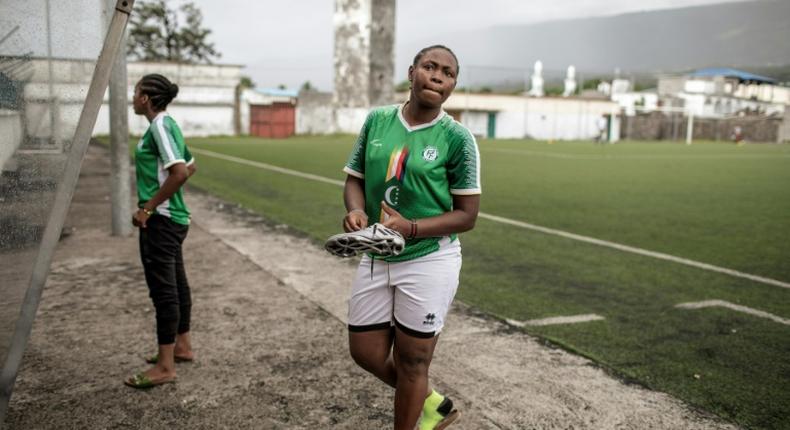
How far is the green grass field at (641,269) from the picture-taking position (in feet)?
14.5

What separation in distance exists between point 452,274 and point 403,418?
0.64m

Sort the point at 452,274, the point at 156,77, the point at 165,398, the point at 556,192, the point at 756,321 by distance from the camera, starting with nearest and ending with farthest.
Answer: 1. the point at 452,274
2. the point at 165,398
3. the point at 156,77
4. the point at 756,321
5. the point at 556,192

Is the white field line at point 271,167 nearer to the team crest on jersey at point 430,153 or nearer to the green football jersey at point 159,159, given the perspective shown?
the green football jersey at point 159,159

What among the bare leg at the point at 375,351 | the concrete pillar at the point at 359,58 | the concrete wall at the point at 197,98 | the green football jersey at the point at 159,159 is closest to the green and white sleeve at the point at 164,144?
the green football jersey at the point at 159,159

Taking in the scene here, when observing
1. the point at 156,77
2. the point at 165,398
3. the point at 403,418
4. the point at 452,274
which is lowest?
the point at 165,398

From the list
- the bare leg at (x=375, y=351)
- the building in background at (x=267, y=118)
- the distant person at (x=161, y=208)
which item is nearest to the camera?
the bare leg at (x=375, y=351)

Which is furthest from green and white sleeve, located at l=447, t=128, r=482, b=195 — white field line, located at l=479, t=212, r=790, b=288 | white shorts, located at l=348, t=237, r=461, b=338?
white field line, located at l=479, t=212, r=790, b=288

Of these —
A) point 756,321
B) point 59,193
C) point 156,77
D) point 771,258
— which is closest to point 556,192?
point 771,258

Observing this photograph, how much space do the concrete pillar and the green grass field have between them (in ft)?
98.0

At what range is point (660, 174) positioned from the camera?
20297 millimetres

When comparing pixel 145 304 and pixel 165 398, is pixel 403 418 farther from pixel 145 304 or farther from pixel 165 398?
pixel 145 304

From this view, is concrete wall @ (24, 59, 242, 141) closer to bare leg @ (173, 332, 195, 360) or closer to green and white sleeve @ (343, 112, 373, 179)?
bare leg @ (173, 332, 195, 360)

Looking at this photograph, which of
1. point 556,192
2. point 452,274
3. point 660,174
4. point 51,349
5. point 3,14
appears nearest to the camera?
point 3,14

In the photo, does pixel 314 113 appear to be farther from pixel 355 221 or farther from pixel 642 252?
pixel 355 221
